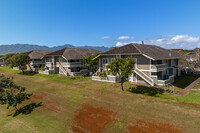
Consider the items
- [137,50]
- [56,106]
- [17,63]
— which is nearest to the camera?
[56,106]

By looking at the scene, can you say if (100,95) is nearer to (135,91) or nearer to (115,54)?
(135,91)

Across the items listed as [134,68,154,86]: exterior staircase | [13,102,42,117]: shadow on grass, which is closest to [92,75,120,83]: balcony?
[134,68,154,86]: exterior staircase

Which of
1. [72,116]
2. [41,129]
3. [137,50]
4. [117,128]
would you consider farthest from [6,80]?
[137,50]

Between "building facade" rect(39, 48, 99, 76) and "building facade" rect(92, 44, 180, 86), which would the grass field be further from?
"building facade" rect(39, 48, 99, 76)

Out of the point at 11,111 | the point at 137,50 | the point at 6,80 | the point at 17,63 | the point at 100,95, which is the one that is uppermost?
the point at 137,50

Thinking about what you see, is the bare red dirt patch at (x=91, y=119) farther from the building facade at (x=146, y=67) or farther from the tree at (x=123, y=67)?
the building facade at (x=146, y=67)

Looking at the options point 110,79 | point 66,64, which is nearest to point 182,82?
point 110,79

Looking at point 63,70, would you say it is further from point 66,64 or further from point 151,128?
point 151,128
